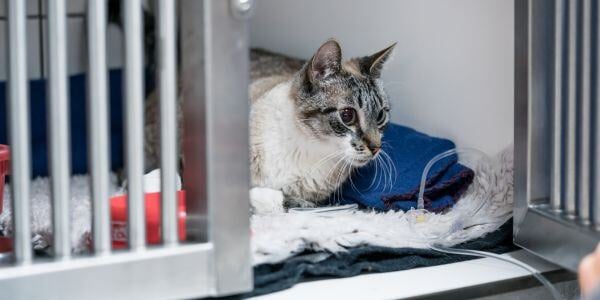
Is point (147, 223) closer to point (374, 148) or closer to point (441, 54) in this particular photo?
point (374, 148)

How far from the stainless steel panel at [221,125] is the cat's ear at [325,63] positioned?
20.0 inches

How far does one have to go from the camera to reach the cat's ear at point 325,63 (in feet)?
4.57

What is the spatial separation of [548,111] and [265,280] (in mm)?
531

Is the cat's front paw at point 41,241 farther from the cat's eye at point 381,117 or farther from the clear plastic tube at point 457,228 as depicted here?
the cat's eye at point 381,117

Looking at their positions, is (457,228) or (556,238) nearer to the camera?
(556,238)

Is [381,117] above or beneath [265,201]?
above

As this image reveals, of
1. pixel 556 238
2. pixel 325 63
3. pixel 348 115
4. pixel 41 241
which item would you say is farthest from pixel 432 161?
pixel 41 241

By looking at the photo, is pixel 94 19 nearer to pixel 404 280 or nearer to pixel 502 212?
pixel 404 280

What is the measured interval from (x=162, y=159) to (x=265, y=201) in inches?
19.3

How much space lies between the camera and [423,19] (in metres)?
1.55

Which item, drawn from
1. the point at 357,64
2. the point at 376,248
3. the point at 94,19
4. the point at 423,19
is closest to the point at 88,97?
the point at 94,19

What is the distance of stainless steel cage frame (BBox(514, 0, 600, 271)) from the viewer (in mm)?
1028

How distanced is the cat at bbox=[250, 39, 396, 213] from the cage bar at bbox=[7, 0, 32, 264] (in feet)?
1.97

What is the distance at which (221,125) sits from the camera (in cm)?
89
